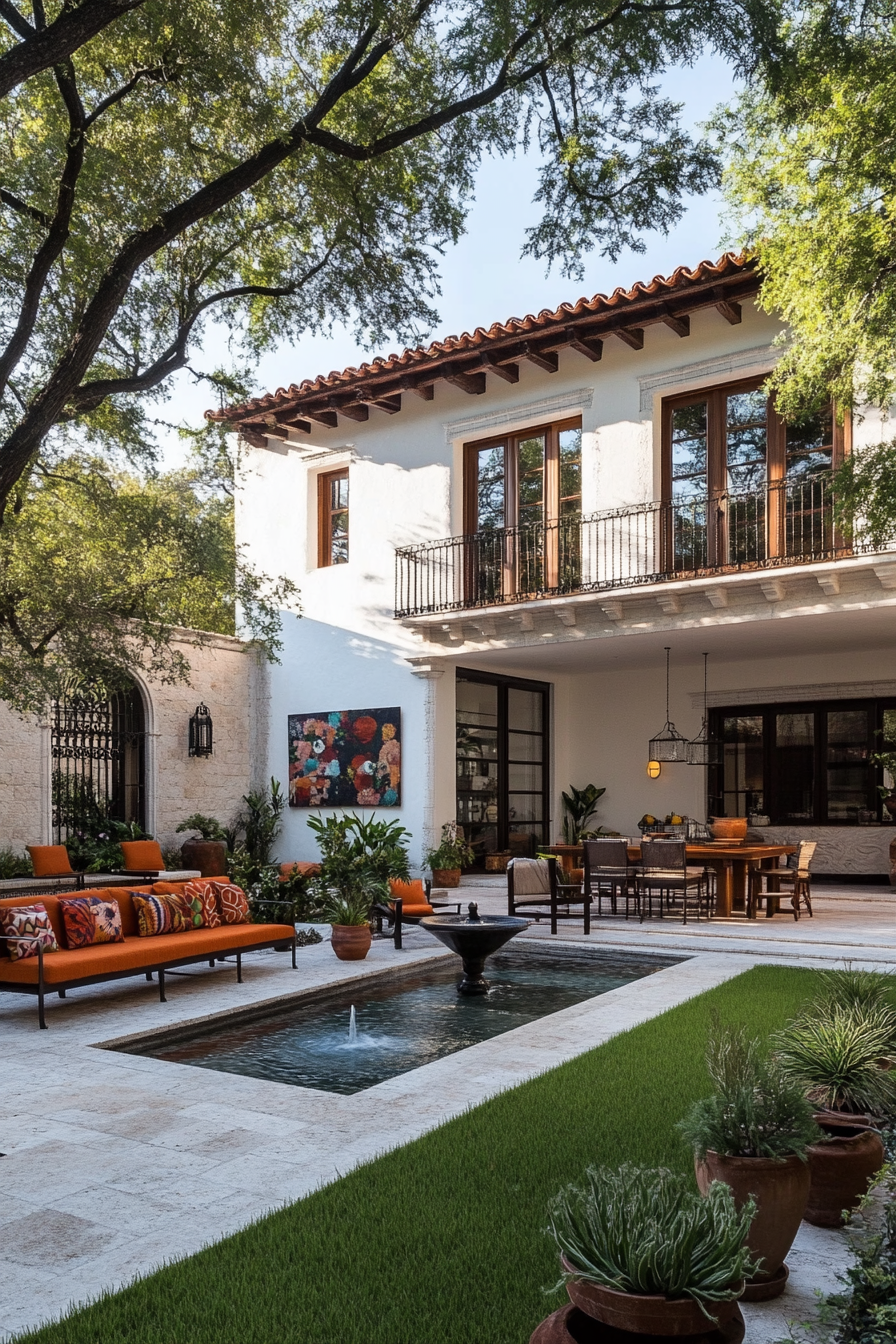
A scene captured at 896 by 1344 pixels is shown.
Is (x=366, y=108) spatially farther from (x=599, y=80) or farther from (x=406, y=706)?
(x=406, y=706)

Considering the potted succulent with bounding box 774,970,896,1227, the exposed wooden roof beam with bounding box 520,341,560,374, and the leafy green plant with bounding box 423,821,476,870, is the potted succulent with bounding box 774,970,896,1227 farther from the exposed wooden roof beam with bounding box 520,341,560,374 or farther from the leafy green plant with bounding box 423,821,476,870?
the exposed wooden roof beam with bounding box 520,341,560,374

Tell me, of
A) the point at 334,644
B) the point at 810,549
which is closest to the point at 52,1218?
the point at 810,549

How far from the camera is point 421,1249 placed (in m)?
3.30

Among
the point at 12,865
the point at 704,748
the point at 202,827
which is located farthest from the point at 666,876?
the point at 12,865

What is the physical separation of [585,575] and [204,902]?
22.0 feet

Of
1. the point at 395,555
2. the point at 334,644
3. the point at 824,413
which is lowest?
the point at 334,644

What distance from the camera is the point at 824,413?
1186 centimetres

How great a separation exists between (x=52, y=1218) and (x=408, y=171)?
6.26 metres

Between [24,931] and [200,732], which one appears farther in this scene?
[200,732]

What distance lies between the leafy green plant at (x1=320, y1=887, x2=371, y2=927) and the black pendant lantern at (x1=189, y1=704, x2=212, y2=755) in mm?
6051

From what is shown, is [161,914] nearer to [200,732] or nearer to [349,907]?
[349,907]

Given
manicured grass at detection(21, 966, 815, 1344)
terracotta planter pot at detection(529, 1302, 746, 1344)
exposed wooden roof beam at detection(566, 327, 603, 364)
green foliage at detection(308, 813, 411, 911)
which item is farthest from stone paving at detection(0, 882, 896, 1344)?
exposed wooden roof beam at detection(566, 327, 603, 364)

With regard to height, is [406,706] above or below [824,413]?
below

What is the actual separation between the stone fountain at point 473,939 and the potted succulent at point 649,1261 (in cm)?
517
